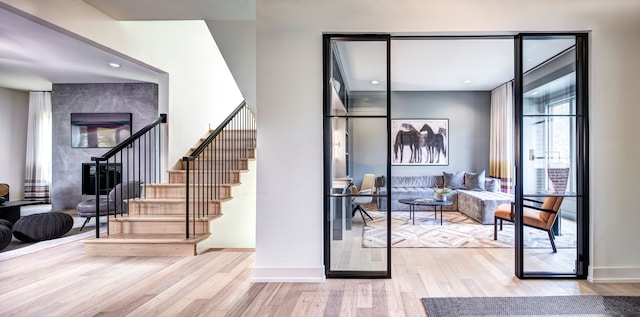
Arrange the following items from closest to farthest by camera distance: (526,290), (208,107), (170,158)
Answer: (526,290) < (170,158) < (208,107)

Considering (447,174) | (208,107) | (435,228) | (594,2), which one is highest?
(594,2)

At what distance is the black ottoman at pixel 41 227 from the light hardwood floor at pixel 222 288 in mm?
694

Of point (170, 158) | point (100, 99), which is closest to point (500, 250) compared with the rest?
point (170, 158)

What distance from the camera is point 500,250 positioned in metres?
3.59

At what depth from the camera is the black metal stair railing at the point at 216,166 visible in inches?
148

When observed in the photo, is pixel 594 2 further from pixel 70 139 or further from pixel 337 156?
pixel 70 139

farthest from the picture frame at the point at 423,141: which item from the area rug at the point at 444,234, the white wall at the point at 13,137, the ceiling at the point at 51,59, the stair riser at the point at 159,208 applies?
the white wall at the point at 13,137

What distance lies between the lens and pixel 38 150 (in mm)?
6961

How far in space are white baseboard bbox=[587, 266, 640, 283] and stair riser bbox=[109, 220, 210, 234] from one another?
12.9ft

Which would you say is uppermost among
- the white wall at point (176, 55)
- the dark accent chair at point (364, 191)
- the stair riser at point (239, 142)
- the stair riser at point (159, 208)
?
the white wall at point (176, 55)

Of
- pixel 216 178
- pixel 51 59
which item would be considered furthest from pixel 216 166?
pixel 51 59

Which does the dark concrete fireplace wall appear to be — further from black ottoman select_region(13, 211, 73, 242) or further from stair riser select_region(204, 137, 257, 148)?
stair riser select_region(204, 137, 257, 148)

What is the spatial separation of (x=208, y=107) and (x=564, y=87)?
17.8ft

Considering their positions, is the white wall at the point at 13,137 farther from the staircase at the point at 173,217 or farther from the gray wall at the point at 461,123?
the gray wall at the point at 461,123
